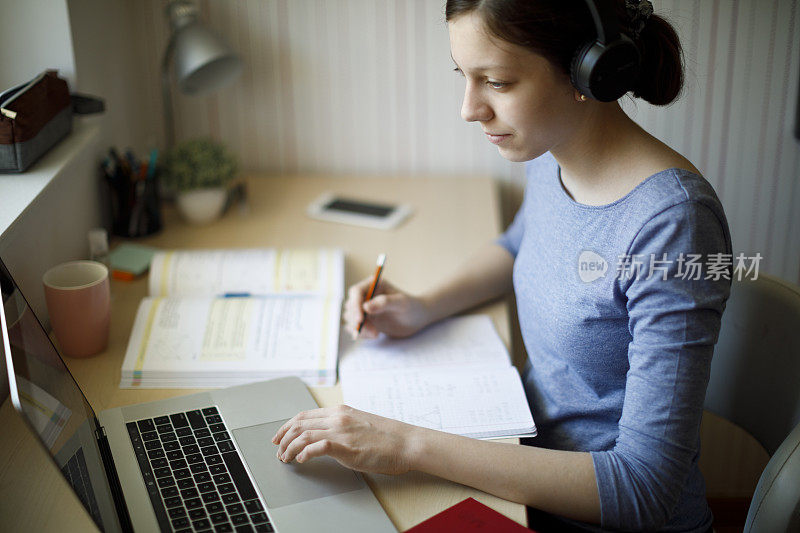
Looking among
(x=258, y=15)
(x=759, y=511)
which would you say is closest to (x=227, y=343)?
(x=759, y=511)

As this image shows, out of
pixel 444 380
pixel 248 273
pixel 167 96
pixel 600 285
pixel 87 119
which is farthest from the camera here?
pixel 167 96

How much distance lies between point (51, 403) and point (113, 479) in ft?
0.38

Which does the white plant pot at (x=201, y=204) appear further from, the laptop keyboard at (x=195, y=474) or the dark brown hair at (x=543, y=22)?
the dark brown hair at (x=543, y=22)

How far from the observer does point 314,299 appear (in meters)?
1.24

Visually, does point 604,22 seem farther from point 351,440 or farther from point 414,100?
point 414,100

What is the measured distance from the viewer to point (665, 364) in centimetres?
81

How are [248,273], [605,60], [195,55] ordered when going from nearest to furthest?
[605,60] < [248,273] < [195,55]

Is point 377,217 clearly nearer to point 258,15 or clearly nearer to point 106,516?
point 258,15

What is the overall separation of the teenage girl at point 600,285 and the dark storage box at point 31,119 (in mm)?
637

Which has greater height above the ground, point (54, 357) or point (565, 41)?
point (565, 41)

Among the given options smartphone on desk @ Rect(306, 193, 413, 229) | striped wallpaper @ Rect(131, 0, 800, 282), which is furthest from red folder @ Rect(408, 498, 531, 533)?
striped wallpaper @ Rect(131, 0, 800, 282)

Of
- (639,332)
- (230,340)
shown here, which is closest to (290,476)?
(230,340)

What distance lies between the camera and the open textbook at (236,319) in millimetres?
1086

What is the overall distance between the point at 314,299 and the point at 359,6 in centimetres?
77
